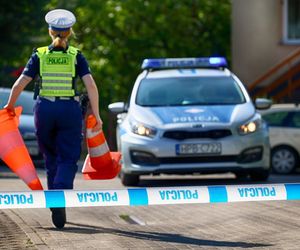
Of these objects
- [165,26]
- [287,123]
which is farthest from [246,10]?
[287,123]

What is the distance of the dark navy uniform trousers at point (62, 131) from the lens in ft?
33.1

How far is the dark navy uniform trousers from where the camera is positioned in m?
10.1

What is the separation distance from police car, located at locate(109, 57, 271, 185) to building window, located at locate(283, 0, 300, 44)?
1672cm

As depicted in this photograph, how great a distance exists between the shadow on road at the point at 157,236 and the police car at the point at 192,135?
13.7 ft

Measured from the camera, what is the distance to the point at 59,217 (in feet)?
33.2

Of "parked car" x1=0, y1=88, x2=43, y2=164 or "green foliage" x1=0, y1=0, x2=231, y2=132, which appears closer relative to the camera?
"parked car" x1=0, y1=88, x2=43, y2=164

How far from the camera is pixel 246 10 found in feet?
107

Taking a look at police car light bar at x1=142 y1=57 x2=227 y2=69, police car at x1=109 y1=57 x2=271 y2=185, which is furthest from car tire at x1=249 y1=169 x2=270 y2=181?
police car light bar at x1=142 y1=57 x2=227 y2=69

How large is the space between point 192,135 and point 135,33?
2114 cm

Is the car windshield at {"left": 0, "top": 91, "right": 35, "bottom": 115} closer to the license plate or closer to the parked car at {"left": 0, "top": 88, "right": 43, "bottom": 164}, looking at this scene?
the parked car at {"left": 0, "top": 88, "right": 43, "bottom": 164}

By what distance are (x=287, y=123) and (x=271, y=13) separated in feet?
38.5

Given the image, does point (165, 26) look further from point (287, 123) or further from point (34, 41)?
point (287, 123)

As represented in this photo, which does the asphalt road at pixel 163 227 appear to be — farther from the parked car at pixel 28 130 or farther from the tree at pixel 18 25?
the tree at pixel 18 25

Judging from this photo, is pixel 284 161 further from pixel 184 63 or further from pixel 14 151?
pixel 14 151
